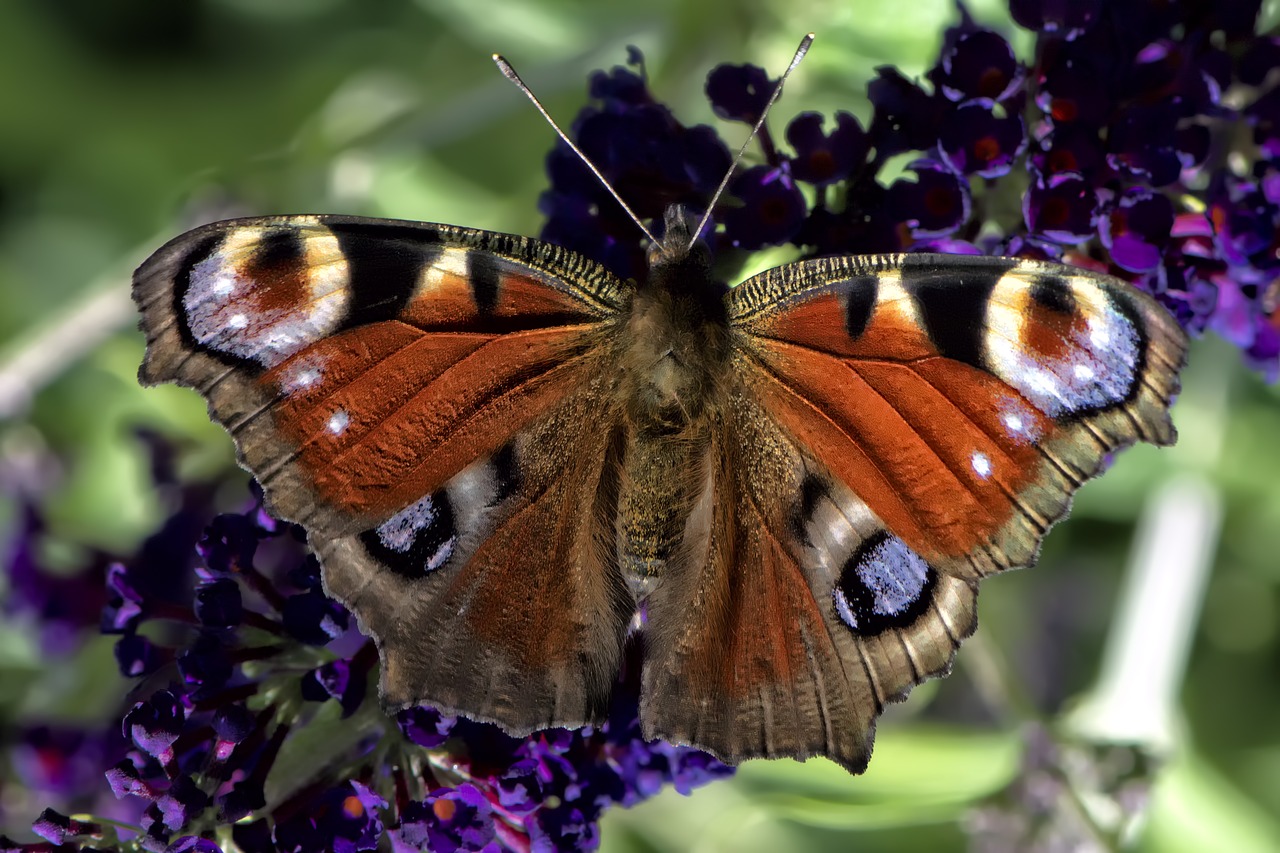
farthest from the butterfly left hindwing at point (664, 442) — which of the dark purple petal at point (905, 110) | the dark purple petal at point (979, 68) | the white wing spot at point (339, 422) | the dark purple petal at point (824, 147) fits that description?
the dark purple petal at point (979, 68)

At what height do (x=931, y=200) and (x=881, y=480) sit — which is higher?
(x=931, y=200)

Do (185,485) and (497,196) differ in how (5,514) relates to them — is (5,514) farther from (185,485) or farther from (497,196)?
(497,196)

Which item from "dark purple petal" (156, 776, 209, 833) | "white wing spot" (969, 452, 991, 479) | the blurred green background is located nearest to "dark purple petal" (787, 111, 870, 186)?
"white wing spot" (969, 452, 991, 479)

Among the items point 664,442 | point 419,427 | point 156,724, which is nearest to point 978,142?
point 664,442

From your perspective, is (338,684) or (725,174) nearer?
(338,684)

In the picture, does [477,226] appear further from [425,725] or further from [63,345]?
[425,725]

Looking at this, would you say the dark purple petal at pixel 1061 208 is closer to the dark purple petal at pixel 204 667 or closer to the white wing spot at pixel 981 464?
the white wing spot at pixel 981 464

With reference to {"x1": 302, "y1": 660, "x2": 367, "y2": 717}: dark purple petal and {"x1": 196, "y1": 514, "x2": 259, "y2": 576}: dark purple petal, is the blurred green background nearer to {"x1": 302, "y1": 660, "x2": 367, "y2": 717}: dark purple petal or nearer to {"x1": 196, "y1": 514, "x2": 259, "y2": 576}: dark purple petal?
{"x1": 302, "y1": 660, "x2": 367, "y2": 717}: dark purple petal
